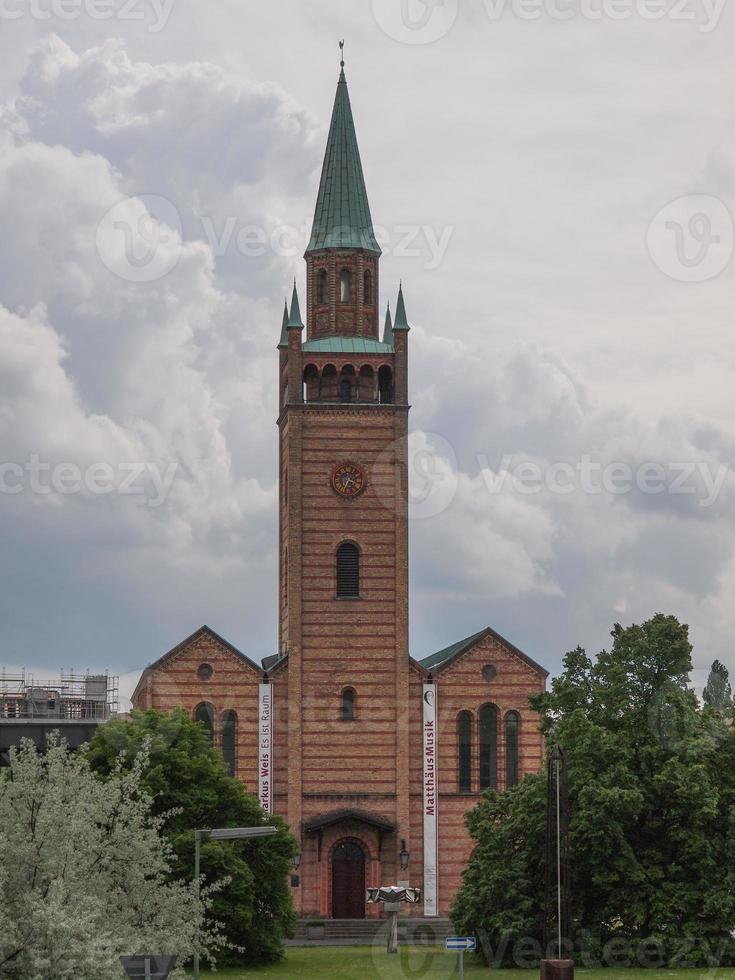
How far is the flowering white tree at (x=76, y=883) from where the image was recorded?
39.6 metres

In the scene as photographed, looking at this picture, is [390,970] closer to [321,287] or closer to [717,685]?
[321,287]

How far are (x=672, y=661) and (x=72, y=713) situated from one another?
103ft

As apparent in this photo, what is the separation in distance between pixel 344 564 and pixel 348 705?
633cm

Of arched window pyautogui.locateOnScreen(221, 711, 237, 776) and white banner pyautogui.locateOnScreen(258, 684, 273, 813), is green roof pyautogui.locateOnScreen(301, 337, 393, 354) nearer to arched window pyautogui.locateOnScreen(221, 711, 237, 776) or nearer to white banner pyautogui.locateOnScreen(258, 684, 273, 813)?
white banner pyautogui.locateOnScreen(258, 684, 273, 813)

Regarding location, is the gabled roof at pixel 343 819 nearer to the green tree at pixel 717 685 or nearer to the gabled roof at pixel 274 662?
the gabled roof at pixel 274 662

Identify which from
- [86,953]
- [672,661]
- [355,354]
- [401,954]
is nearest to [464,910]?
[401,954]

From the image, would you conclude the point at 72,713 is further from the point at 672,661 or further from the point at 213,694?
the point at 672,661

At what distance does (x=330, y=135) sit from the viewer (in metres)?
87.0

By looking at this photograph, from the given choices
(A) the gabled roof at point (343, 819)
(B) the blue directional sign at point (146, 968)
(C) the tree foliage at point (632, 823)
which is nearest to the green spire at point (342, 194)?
(A) the gabled roof at point (343, 819)

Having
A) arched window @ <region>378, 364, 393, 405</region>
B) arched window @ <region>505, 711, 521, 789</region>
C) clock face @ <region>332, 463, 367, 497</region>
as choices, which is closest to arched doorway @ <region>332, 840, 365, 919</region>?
arched window @ <region>505, 711, 521, 789</region>

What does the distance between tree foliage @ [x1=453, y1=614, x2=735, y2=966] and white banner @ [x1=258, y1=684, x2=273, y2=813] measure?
18.2 m

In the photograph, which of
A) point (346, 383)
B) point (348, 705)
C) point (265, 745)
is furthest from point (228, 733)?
point (346, 383)

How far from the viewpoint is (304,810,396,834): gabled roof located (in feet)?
259

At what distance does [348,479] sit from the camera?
270ft
